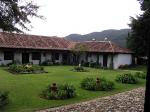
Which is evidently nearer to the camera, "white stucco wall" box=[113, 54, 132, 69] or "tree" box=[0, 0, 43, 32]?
"tree" box=[0, 0, 43, 32]

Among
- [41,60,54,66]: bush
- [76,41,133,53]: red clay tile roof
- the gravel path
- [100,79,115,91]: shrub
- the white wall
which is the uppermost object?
[76,41,133,53]: red clay tile roof

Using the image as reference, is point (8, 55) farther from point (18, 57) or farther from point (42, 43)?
point (42, 43)

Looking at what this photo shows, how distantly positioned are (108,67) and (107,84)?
843 inches

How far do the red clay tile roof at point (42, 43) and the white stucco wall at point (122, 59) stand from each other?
0.78 m

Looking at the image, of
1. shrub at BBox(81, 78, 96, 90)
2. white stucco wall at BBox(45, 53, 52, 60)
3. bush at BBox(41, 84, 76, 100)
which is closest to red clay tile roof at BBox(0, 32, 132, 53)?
white stucco wall at BBox(45, 53, 52, 60)

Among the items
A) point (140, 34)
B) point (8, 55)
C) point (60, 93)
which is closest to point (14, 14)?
point (60, 93)

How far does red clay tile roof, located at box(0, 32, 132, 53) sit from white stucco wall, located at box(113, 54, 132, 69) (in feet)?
2.56

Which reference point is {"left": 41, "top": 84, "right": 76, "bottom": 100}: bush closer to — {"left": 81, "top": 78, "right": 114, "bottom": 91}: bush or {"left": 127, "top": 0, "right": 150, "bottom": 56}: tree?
{"left": 81, "top": 78, "right": 114, "bottom": 91}: bush

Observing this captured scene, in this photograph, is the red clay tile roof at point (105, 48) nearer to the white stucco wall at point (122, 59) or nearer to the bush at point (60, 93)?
the white stucco wall at point (122, 59)

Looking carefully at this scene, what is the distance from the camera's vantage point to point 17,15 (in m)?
15.7

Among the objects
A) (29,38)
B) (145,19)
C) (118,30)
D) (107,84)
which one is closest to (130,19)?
(145,19)

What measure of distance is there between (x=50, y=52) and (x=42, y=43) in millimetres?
1728

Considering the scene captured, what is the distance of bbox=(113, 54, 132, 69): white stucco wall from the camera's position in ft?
138

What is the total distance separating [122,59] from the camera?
43.6 metres
